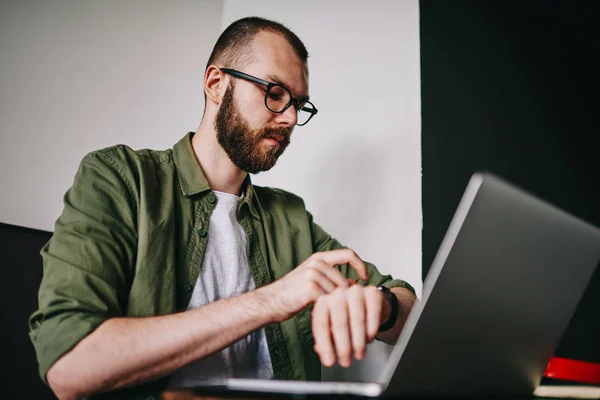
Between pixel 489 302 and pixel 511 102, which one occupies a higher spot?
pixel 511 102

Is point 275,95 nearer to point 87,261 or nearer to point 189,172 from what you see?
point 189,172

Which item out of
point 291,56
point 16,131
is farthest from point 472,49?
point 16,131

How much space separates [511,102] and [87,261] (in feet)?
5.45

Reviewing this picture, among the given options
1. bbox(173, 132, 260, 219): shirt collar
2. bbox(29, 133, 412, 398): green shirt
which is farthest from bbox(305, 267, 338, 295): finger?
bbox(173, 132, 260, 219): shirt collar

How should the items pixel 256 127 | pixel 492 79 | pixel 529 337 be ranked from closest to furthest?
pixel 529 337, pixel 256 127, pixel 492 79

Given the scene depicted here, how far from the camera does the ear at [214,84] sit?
1463 mm

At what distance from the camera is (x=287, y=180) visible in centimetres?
199

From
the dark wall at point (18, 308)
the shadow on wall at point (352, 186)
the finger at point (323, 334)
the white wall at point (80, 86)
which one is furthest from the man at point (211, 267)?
the white wall at point (80, 86)

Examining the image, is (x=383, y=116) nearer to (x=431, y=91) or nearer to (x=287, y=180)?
(x=431, y=91)

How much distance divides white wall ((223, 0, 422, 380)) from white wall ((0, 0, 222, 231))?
58 centimetres

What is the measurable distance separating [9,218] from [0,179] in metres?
0.13

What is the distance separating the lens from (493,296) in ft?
2.15

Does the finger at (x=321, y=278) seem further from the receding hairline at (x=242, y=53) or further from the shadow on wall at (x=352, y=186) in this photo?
the shadow on wall at (x=352, y=186)

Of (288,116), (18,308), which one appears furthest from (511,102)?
(18,308)
